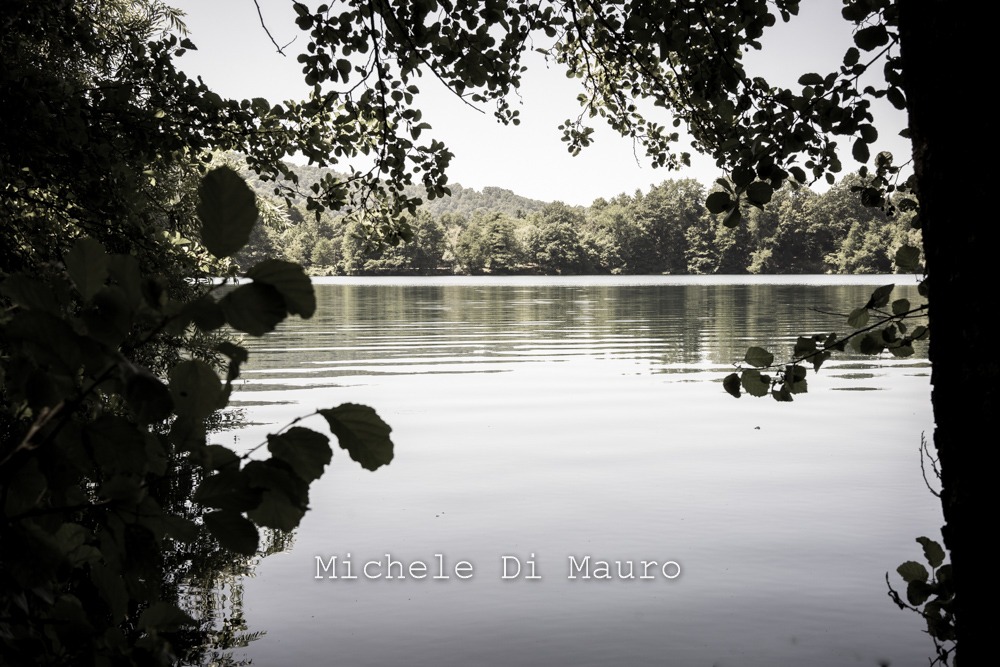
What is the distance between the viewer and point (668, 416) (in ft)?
56.8

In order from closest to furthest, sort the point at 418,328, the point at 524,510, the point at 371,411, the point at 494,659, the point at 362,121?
the point at 371,411, the point at 362,121, the point at 494,659, the point at 524,510, the point at 418,328

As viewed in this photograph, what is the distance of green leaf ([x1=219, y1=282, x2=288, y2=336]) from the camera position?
2.97 ft

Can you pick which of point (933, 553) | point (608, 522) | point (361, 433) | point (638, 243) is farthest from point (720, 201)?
point (638, 243)

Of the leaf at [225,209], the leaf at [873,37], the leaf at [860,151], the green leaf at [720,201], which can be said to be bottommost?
the leaf at [225,209]

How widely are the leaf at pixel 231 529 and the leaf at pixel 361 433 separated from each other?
0.47ft

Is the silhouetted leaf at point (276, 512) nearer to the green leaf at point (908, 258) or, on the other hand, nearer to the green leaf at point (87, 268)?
the green leaf at point (87, 268)

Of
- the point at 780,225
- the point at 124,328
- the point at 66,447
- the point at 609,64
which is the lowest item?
the point at 66,447

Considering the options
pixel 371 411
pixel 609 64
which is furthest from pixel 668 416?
pixel 371 411

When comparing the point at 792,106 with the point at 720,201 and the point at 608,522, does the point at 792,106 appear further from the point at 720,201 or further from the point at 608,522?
the point at 608,522

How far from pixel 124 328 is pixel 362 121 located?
213 inches

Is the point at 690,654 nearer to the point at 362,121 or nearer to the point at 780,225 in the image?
the point at 362,121

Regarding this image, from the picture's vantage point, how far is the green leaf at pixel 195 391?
3.31 feet

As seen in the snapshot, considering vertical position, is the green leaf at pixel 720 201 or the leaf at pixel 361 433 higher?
the green leaf at pixel 720 201

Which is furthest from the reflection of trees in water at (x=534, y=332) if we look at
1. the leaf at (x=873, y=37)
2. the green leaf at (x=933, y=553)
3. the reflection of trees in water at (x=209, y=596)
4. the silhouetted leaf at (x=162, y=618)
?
the silhouetted leaf at (x=162, y=618)
